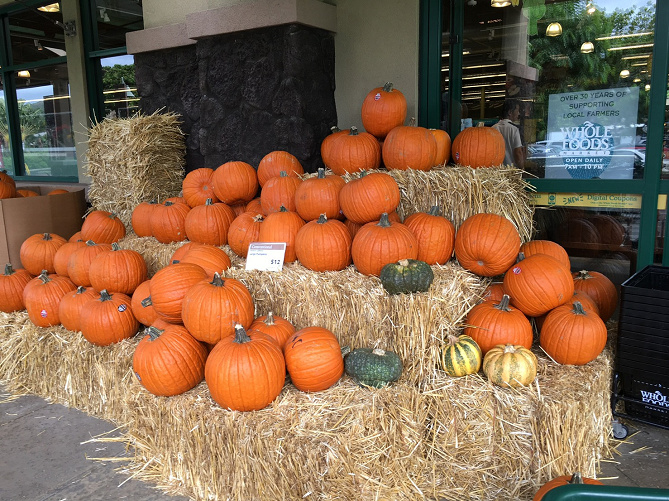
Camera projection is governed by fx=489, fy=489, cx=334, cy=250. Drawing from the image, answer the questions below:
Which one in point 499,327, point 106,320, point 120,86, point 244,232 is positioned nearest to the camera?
point 499,327

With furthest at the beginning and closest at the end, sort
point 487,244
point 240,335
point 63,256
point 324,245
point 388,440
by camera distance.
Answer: point 63,256, point 324,245, point 487,244, point 240,335, point 388,440

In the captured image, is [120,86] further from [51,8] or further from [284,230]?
[284,230]

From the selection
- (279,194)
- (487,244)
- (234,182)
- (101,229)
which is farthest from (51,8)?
(487,244)

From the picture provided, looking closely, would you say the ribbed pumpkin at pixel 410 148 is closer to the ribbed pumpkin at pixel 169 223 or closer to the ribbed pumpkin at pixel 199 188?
the ribbed pumpkin at pixel 199 188

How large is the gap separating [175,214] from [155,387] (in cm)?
172

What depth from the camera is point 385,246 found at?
265cm

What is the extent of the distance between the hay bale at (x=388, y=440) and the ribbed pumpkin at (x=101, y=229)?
206cm

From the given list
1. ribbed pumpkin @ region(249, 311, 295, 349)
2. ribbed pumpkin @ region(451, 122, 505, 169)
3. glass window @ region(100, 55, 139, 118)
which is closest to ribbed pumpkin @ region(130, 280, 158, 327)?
ribbed pumpkin @ region(249, 311, 295, 349)

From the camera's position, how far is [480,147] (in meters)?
3.31

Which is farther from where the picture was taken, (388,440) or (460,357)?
(460,357)

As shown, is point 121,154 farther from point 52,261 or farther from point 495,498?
point 495,498

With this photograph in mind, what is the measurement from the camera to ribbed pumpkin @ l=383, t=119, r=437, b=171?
3203 millimetres

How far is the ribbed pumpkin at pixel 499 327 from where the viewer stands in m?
2.54

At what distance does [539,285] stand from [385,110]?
1620 mm
